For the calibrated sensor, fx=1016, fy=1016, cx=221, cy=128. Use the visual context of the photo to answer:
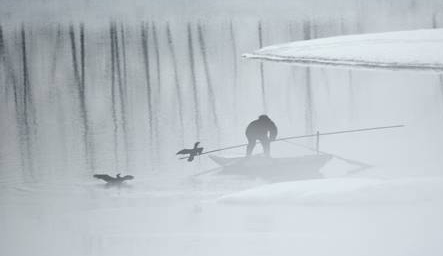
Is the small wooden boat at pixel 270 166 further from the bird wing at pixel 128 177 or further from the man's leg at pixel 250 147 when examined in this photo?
the bird wing at pixel 128 177

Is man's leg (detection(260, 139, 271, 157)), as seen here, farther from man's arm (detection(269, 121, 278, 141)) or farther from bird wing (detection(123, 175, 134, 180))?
bird wing (detection(123, 175, 134, 180))

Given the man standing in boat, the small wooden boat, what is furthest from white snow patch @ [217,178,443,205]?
the man standing in boat

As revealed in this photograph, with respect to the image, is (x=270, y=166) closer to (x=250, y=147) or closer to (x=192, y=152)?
(x=250, y=147)

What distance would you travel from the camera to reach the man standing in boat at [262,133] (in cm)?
353

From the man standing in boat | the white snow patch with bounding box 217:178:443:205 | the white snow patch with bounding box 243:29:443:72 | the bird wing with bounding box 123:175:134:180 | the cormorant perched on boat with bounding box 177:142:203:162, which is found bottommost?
the white snow patch with bounding box 217:178:443:205

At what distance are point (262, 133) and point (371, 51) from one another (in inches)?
18.6

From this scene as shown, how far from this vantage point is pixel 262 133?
354cm

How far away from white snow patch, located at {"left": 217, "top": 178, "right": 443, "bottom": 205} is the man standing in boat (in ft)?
0.46

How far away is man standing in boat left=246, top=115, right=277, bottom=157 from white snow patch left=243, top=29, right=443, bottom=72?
0.22 meters

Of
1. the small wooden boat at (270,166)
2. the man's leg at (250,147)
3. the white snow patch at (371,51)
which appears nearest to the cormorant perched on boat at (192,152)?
the small wooden boat at (270,166)

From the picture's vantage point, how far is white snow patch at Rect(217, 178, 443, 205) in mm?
3453

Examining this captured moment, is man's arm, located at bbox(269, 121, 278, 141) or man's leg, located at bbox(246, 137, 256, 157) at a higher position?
man's arm, located at bbox(269, 121, 278, 141)

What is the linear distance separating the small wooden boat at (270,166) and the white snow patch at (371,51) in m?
0.34

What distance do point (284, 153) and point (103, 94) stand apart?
665 mm
